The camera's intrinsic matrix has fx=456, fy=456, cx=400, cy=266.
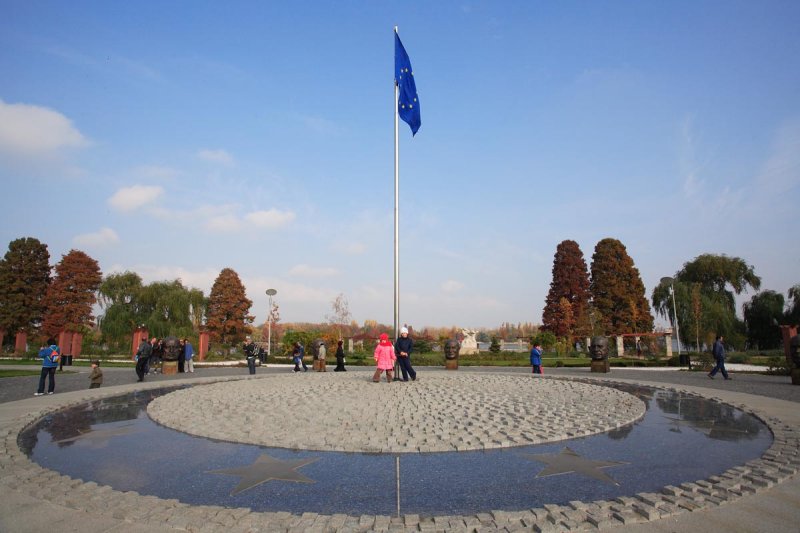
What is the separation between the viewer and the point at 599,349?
71.9 feet

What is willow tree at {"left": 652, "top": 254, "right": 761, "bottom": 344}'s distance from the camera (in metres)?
41.2

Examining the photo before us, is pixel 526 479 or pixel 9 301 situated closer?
pixel 526 479

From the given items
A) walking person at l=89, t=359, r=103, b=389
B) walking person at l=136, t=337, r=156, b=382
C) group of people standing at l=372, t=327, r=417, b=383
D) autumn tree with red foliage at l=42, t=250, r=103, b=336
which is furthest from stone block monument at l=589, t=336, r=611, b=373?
autumn tree with red foliage at l=42, t=250, r=103, b=336

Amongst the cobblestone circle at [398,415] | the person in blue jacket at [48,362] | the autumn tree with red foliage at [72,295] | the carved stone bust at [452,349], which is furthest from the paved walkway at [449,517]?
the autumn tree with red foliage at [72,295]

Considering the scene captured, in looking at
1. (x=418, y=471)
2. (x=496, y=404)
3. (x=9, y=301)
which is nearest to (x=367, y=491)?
(x=418, y=471)

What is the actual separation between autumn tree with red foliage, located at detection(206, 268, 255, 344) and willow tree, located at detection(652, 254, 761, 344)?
142ft

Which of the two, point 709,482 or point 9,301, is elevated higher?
point 9,301

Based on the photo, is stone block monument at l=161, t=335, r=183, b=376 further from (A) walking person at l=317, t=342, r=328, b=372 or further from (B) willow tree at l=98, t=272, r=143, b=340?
(B) willow tree at l=98, t=272, r=143, b=340

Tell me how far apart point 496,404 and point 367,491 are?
19.8ft

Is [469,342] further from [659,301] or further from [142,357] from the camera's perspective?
[142,357]

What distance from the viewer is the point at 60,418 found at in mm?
9977

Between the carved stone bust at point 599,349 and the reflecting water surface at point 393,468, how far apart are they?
538 inches

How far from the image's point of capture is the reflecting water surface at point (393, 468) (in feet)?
15.4

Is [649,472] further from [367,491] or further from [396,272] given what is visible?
[396,272]
